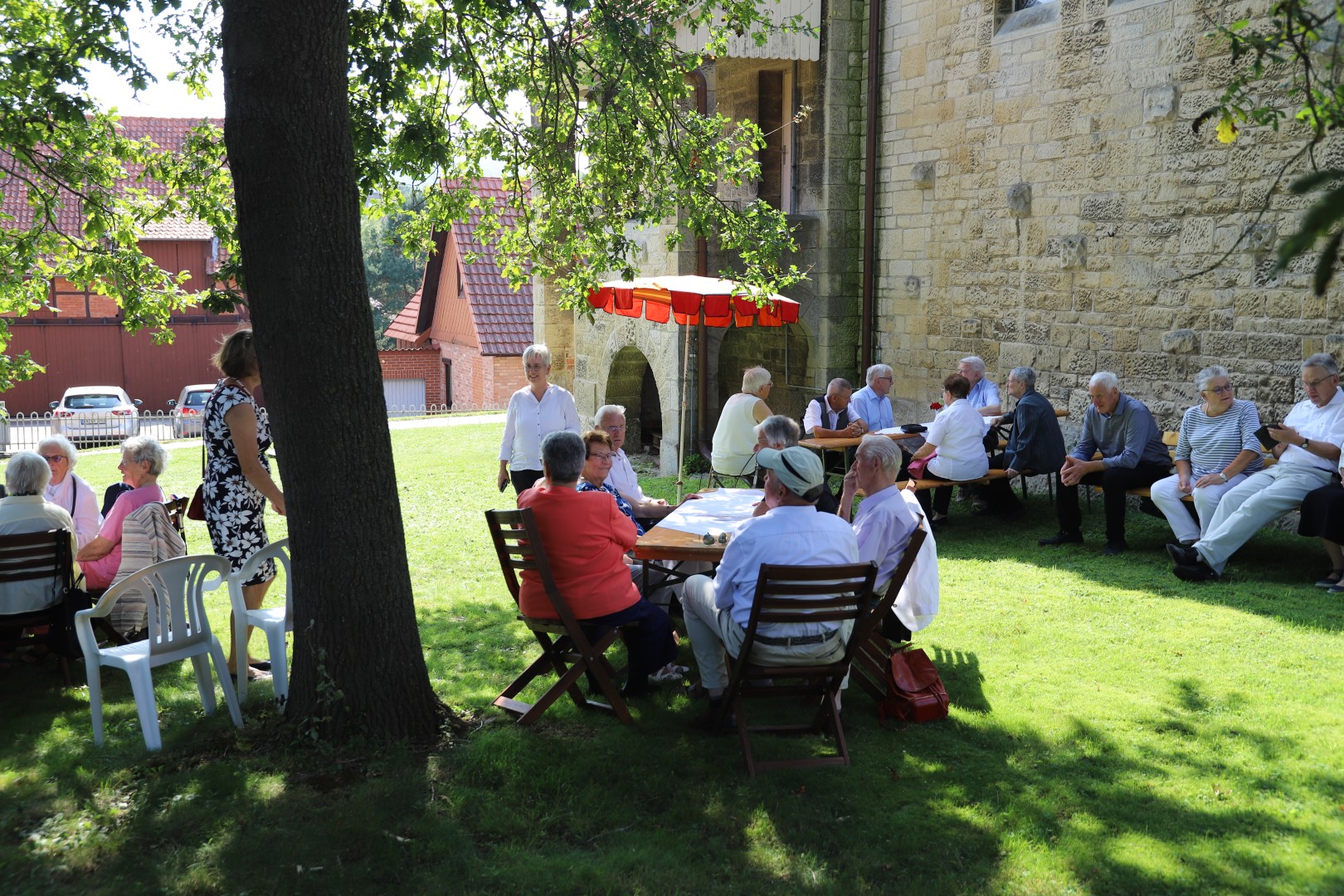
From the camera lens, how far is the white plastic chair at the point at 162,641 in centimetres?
443

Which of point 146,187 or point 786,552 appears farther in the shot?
point 146,187

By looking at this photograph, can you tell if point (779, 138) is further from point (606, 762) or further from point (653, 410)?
point (606, 762)

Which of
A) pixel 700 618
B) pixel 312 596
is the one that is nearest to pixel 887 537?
pixel 700 618

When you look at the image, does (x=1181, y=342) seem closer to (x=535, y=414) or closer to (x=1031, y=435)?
(x=1031, y=435)

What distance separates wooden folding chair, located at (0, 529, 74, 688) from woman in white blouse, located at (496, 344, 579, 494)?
2.96 m

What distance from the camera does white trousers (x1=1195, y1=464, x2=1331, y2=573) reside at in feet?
23.2

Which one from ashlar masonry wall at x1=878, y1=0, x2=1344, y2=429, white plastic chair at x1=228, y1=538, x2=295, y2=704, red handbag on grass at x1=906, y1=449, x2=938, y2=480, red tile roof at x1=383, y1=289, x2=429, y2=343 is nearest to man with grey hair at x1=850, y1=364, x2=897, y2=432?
red handbag on grass at x1=906, y1=449, x2=938, y2=480

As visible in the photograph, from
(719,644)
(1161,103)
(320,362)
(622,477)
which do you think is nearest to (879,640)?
(719,644)

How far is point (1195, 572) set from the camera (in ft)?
24.0

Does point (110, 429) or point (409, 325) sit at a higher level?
point (409, 325)

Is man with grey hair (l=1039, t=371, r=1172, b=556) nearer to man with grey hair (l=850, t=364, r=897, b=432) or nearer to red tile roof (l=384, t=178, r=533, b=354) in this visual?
man with grey hair (l=850, t=364, r=897, b=432)

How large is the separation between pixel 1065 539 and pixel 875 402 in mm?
2439

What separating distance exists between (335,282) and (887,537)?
259 centimetres

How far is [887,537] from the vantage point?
195 inches
